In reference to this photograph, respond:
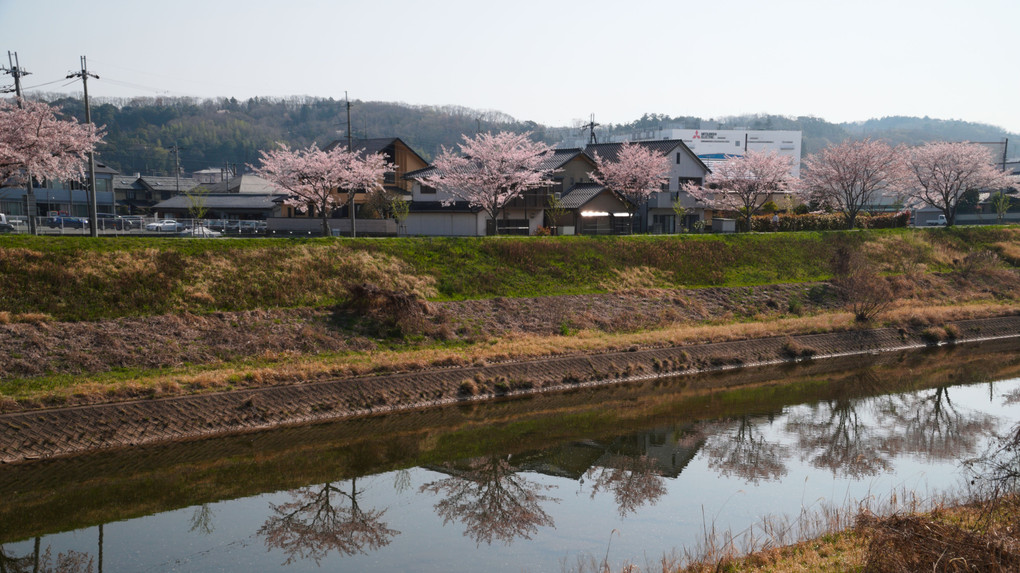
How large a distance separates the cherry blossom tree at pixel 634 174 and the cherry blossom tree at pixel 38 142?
28.0 m

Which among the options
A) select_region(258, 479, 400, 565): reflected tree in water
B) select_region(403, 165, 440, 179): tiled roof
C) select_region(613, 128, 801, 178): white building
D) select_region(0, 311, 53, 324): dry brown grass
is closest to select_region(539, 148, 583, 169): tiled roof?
select_region(403, 165, 440, 179): tiled roof

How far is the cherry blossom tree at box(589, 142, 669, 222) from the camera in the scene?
42.8 meters

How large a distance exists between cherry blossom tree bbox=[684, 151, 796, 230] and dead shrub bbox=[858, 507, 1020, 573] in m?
35.9

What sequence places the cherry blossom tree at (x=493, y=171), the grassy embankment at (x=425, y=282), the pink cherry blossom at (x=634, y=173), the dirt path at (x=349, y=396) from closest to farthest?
the dirt path at (x=349, y=396), the grassy embankment at (x=425, y=282), the cherry blossom tree at (x=493, y=171), the pink cherry blossom at (x=634, y=173)

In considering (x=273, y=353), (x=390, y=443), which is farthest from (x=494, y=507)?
(x=273, y=353)

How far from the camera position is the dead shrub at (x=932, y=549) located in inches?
286

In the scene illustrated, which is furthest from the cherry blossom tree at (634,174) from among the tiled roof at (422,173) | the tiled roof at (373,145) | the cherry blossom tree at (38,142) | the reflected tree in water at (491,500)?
the reflected tree in water at (491,500)

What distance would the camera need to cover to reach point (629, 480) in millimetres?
14305

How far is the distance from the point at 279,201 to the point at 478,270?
89.2 ft

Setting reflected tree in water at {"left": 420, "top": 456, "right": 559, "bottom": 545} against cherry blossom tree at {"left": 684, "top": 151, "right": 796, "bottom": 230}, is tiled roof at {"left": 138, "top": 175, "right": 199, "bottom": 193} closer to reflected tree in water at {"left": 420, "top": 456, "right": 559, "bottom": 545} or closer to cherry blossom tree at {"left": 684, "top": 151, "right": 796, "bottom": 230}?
cherry blossom tree at {"left": 684, "top": 151, "right": 796, "bottom": 230}

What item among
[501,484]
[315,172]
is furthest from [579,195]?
[501,484]

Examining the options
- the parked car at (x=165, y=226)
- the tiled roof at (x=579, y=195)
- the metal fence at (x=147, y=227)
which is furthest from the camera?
the parked car at (x=165, y=226)

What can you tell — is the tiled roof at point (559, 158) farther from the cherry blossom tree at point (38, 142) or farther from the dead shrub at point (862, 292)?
the cherry blossom tree at point (38, 142)

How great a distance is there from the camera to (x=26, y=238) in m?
21.2
